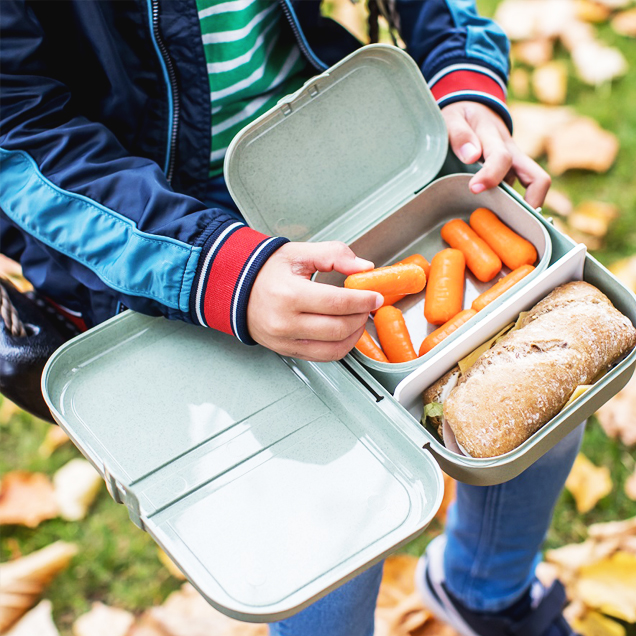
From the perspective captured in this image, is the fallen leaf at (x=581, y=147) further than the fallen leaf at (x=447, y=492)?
Yes

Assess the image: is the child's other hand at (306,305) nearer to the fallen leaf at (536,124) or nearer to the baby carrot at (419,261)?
the baby carrot at (419,261)

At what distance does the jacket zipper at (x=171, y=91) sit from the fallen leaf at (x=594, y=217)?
4.14 ft

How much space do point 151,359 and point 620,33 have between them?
2048 millimetres

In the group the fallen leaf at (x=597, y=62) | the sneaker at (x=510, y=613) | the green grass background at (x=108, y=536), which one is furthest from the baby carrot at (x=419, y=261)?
the fallen leaf at (x=597, y=62)

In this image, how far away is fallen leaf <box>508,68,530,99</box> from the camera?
2.29 m

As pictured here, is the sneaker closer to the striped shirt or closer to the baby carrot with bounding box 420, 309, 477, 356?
the baby carrot with bounding box 420, 309, 477, 356

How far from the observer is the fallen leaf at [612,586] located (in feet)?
4.75

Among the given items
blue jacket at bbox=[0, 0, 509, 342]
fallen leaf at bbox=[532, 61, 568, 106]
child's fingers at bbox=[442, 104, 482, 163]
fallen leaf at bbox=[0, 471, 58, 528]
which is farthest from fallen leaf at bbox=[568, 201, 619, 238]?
fallen leaf at bbox=[0, 471, 58, 528]

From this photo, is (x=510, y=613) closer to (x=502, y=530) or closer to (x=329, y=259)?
(x=502, y=530)

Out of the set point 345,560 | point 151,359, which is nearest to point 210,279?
point 151,359

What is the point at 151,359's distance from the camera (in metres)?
1.05

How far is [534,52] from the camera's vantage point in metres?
2.35

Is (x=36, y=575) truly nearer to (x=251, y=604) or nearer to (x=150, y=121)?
(x=251, y=604)

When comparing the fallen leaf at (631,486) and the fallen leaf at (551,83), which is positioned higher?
the fallen leaf at (551,83)
